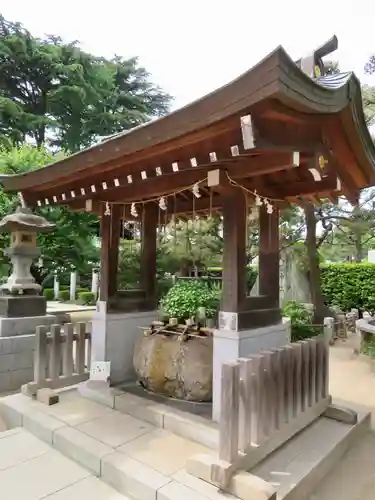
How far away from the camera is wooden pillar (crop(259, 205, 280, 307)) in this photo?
352cm

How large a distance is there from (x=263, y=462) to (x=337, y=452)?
2.56 feet

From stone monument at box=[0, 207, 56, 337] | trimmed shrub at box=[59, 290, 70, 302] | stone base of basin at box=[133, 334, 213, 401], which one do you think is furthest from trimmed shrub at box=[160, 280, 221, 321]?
trimmed shrub at box=[59, 290, 70, 302]

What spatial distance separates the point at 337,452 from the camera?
2836 millimetres

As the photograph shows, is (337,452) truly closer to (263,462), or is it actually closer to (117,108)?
(263,462)

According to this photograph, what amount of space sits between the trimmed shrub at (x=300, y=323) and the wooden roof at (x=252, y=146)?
348 centimetres

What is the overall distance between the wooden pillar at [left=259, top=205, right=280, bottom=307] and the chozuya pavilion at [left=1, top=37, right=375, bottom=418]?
1 centimetres

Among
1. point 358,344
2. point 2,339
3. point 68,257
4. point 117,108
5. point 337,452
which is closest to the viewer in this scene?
point 337,452

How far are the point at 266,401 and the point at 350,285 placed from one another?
1009 cm

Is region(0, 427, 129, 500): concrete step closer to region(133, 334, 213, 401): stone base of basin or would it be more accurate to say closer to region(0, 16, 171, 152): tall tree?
region(133, 334, 213, 401): stone base of basin

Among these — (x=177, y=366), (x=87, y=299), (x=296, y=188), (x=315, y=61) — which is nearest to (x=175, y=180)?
(x=296, y=188)

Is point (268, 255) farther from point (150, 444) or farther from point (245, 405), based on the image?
point (150, 444)

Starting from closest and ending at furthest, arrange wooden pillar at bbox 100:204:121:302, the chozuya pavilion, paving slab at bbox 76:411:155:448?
the chozuya pavilion, paving slab at bbox 76:411:155:448, wooden pillar at bbox 100:204:121:302

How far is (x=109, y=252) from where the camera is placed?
4016 millimetres

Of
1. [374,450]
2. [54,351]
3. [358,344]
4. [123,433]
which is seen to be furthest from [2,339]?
[358,344]
